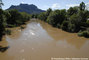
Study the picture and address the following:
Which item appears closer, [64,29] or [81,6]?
[64,29]

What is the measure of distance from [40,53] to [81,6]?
32.2m

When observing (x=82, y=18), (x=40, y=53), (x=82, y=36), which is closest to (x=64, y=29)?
(x=82, y=18)

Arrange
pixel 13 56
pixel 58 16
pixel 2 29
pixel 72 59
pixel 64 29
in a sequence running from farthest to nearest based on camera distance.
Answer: pixel 58 16 < pixel 64 29 < pixel 2 29 < pixel 13 56 < pixel 72 59

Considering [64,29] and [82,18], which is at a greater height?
[82,18]

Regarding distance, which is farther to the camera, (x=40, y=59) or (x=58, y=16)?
(x=58, y=16)

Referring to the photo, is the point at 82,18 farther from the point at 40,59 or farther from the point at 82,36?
the point at 40,59

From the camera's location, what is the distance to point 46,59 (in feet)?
35.1

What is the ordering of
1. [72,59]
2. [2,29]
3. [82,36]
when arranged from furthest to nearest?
[82,36]
[2,29]
[72,59]

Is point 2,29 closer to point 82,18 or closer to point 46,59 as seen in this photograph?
point 46,59

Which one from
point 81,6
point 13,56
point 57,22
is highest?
point 81,6

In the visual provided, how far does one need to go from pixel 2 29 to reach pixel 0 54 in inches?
154

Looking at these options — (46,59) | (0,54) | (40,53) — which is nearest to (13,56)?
(0,54)

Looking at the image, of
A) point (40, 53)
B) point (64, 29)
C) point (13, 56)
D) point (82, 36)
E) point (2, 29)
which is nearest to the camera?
point (13, 56)

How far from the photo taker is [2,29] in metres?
13.8
